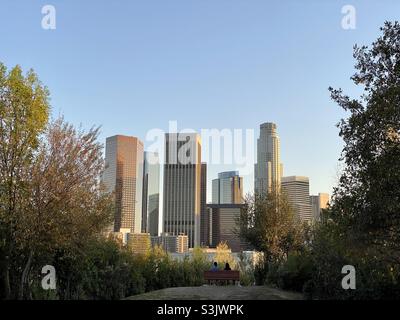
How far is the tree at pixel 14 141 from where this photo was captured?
1487cm

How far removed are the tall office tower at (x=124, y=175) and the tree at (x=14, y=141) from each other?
3627 millimetres

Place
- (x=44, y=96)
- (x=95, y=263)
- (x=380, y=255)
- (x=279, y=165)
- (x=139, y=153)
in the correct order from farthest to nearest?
(x=279, y=165)
(x=139, y=153)
(x=95, y=263)
(x=44, y=96)
(x=380, y=255)

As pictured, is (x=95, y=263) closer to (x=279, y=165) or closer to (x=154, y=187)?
(x=154, y=187)

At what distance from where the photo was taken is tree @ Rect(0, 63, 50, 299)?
14.9 meters

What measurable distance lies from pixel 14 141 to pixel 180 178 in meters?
22.6

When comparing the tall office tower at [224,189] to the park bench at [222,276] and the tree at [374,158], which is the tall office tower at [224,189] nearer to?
the park bench at [222,276]

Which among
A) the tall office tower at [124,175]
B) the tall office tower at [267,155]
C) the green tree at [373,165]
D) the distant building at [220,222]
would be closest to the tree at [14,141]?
the tall office tower at [124,175]

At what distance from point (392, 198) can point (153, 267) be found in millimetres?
17609

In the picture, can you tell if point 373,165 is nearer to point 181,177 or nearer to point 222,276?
point 222,276

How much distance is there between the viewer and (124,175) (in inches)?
1022

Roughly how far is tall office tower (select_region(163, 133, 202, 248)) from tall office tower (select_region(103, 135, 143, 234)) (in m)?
2.35

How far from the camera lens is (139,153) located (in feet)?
104

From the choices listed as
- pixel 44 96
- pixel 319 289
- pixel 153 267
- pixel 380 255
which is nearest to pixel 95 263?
pixel 153 267

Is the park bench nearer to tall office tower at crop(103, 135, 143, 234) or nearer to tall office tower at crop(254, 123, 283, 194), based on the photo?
tall office tower at crop(103, 135, 143, 234)
